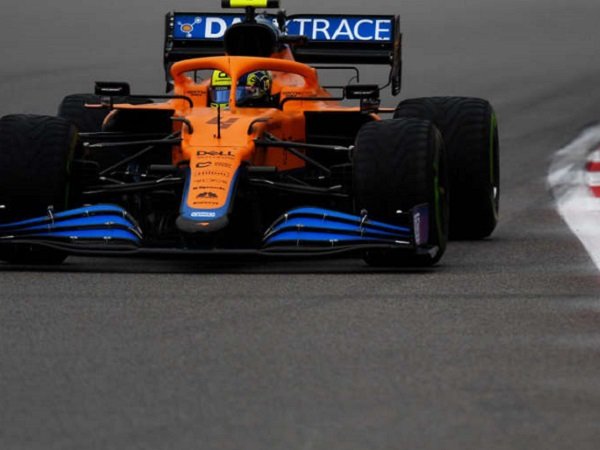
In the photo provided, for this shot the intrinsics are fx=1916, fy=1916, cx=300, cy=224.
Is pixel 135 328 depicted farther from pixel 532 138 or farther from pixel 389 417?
pixel 532 138

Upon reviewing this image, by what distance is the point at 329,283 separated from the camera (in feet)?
32.1

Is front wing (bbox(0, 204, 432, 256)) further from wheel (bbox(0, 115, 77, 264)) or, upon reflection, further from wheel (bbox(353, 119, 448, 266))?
wheel (bbox(0, 115, 77, 264))

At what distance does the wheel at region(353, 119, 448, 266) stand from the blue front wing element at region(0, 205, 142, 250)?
1274 millimetres

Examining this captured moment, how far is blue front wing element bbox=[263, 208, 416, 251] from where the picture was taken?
1029 centimetres

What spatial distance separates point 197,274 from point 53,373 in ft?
10.9

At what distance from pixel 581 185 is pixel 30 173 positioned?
20.6 feet

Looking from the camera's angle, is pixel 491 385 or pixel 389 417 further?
pixel 491 385

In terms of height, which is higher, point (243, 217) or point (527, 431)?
point (527, 431)

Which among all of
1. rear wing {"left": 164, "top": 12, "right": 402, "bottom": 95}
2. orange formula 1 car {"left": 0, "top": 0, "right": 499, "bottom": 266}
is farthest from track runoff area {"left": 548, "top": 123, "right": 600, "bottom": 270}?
rear wing {"left": 164, "top": 12, "right": 402, "bottom": 95}

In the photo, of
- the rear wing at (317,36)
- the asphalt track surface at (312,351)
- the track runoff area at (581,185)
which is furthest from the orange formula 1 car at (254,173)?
the rear wing at (317,36)

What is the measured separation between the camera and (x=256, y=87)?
40.1 feet

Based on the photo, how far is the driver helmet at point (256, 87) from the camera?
1212 centimetres

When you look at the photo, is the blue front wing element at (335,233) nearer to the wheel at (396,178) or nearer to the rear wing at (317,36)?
the wheel at (396,178)

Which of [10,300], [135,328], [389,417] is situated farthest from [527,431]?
[10,300]
